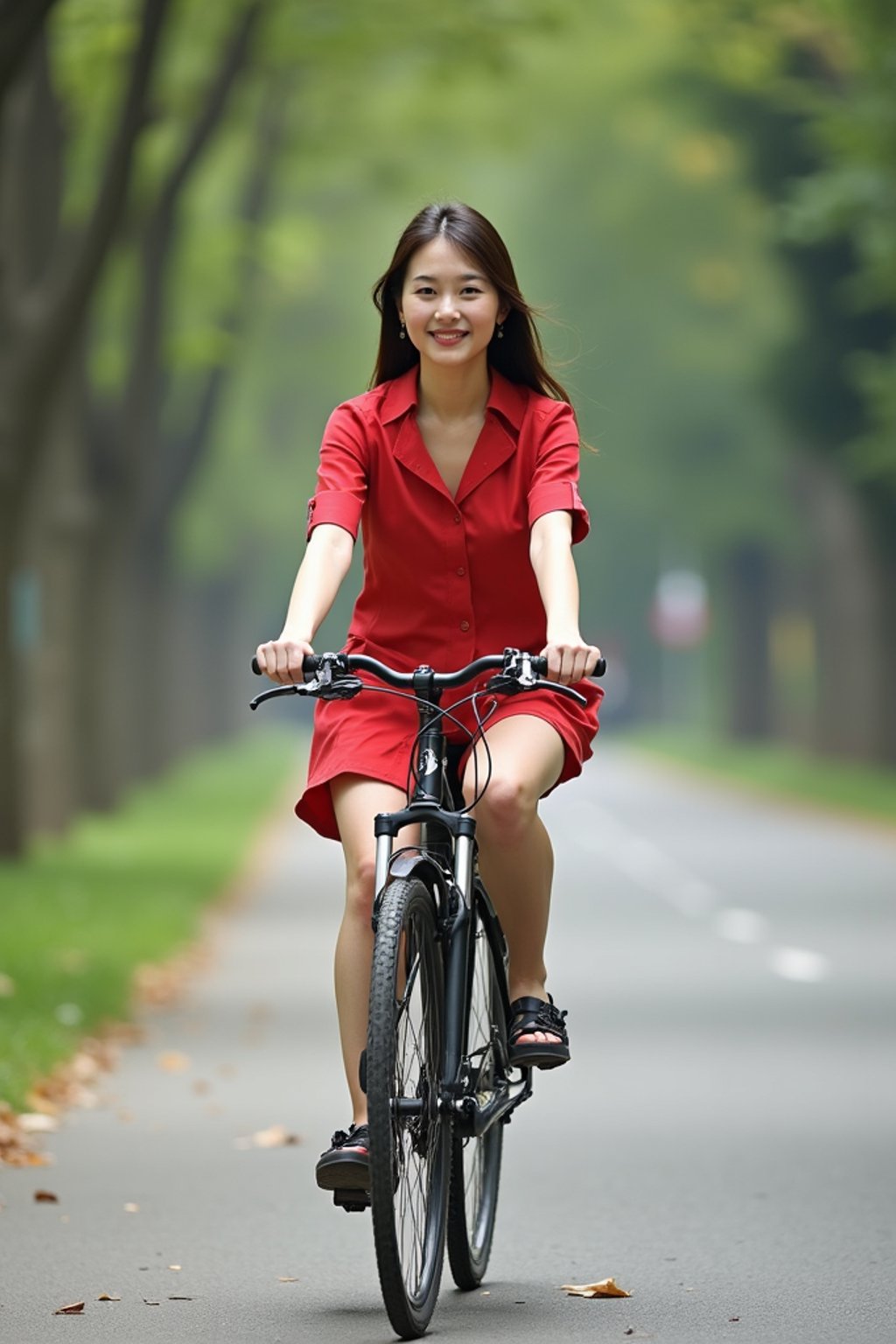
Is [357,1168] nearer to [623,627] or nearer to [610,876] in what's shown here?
[610,876]

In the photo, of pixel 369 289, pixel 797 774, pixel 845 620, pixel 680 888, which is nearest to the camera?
pixel 680 888

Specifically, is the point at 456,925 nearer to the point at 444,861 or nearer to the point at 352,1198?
the point at 444,861

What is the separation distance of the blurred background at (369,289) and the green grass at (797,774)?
77 centimetres

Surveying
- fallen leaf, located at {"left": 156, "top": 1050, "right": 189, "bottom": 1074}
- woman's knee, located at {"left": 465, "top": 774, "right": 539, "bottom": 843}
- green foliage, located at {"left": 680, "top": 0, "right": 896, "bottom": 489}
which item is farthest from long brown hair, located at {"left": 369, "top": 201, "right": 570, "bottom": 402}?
green foliage, located at {"left": 680, "top": 0, "right": 896, "bottom": 489}

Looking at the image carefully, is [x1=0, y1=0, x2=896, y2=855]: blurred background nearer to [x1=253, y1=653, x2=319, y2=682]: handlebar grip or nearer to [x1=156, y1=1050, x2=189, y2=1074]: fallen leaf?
[x1=253, y1=653, x2=319, y2=682]: handlebar grip

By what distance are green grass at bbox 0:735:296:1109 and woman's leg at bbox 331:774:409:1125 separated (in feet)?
11.7

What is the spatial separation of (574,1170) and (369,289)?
82.6 ft

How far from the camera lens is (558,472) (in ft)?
20.4

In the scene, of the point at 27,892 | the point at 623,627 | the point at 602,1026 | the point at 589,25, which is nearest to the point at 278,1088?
the point at 602,1026

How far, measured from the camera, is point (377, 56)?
24.4 meters

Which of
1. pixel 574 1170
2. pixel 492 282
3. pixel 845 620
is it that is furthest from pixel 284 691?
pixel 845 620

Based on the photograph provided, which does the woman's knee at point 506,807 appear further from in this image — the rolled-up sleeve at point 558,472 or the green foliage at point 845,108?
the green foliage at point 845,108

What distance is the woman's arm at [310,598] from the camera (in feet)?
18.8

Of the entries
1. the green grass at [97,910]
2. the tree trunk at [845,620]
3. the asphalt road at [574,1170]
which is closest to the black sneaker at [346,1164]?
the asphalt road at [574,1170]
